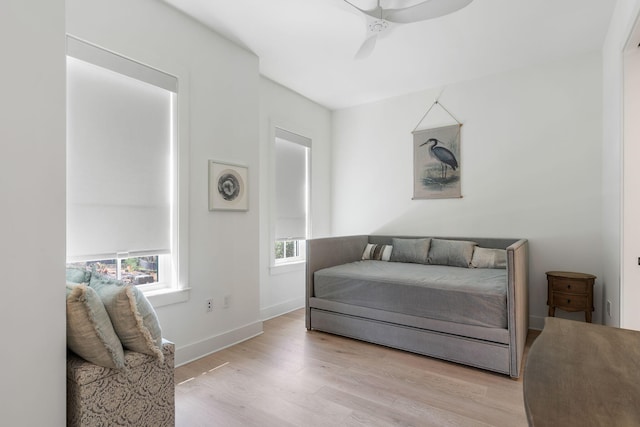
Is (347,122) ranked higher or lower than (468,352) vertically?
higher

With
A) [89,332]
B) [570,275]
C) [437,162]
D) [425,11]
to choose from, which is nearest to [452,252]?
[570,275]

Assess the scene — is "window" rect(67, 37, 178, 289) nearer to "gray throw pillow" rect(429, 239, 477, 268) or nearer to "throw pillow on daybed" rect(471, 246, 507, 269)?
"gray throw pillow" rect(429, 239, 477, 268)

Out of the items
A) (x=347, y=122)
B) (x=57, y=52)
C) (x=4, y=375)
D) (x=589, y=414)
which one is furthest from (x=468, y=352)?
(x=347, y=122)

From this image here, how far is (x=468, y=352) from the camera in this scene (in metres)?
2.43

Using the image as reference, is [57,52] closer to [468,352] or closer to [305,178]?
[468,352]

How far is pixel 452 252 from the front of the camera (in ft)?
11.4

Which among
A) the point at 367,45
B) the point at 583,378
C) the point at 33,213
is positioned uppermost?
the point at 367,45

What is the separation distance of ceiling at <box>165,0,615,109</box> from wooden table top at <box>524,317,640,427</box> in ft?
7.63

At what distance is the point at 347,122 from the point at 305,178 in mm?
1076

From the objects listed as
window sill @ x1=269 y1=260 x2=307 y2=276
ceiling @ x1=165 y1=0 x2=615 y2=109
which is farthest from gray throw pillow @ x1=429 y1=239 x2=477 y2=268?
ceiling @ x1=165 y1=0 x2=615 y2=109

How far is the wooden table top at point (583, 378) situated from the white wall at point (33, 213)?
149 centimetres

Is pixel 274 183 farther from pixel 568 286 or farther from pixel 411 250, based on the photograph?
pixel 568 286

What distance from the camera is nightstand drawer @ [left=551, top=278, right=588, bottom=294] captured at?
279cm

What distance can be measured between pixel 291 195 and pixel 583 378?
350 centimetres
